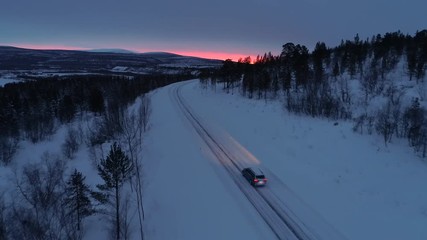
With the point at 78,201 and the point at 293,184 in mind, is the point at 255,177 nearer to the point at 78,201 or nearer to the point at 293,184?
the point at 293,184

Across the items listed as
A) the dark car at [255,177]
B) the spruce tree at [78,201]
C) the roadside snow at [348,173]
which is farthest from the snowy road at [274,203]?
the spruce tree at [78,201]

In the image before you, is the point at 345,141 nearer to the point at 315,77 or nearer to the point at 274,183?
the point at 274,183

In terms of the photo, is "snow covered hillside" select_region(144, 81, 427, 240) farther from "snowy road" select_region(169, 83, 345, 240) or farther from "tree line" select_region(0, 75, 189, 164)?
"tree line" select_region(0, 75, 189, 164)

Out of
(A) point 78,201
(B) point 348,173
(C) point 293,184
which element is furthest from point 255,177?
(A) point 78,201

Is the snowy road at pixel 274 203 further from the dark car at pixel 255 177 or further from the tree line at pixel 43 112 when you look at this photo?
the tree line at pixel 43 112

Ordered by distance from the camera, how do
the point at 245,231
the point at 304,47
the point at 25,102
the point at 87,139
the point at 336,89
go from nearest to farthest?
the point at 245,231 → the point at 87,139 → the point at 336,89 → the point at 25,102 → the point at 304,47

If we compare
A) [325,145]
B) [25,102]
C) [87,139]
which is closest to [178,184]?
[325,145]
